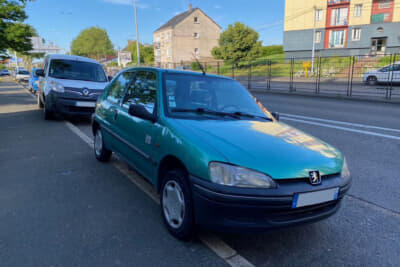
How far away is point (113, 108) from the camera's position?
4.48 metres

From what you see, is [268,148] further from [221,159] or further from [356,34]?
[356,34]

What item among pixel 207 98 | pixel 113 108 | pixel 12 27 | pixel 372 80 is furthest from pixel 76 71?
pixel 372 80

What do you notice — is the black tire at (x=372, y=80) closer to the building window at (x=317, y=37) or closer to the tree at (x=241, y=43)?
the tree at (x=241, y=43)

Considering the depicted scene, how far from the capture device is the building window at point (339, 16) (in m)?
41.5

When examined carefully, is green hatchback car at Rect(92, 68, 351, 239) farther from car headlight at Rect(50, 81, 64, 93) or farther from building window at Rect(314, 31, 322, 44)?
building window at Rect(314, 31, 322, 44)

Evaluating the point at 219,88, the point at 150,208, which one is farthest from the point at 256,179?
the point at 219,88

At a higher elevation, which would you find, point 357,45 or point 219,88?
point 357,45

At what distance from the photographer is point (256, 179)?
7.63ft

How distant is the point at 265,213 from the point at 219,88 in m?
2.01

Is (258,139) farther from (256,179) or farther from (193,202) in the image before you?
(193,202)

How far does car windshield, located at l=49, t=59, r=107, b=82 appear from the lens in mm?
9438

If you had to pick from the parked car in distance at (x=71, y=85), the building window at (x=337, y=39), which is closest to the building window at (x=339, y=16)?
the building window at (x=337, y=39)

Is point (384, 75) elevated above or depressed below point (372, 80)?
above

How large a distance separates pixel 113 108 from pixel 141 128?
1.18m
